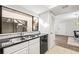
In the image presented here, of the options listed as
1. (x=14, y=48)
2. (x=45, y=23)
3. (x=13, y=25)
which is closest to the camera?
(x=14, y=48)

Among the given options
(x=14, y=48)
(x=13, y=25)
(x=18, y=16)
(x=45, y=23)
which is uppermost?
(x=18, y=16)

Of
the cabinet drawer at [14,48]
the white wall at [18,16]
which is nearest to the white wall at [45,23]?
the white wall at [18,16]

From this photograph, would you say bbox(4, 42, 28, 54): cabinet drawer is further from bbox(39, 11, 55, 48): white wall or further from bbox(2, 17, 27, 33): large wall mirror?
bbox(39, 11, 55, 48): white wall

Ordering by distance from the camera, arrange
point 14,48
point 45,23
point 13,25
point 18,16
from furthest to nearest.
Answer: point 45,23, point 18,16, point 13,25, point 14,48

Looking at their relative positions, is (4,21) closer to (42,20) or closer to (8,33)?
(8,33)

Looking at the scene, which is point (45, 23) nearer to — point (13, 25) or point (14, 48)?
point (13, 25)

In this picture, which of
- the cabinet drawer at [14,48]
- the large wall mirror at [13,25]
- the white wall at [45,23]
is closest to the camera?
the cabinet drawer at [14,48]

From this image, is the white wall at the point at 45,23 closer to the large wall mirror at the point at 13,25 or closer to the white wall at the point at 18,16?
the white wall at the point at 18,16

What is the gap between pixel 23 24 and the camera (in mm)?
2754

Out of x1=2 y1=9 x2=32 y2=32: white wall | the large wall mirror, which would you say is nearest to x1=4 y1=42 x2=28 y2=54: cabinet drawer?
the large wall mirror

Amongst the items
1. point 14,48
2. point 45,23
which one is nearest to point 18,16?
point 14,48
